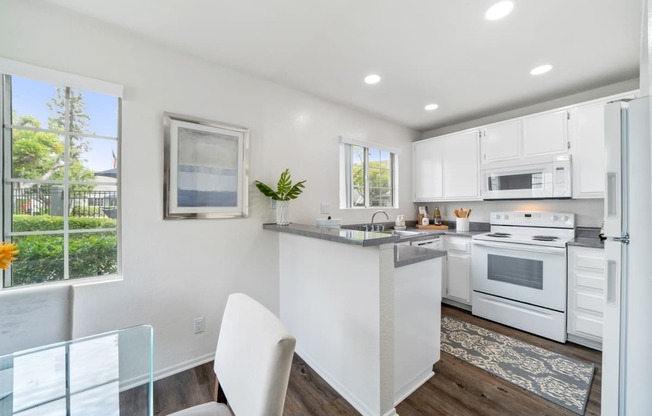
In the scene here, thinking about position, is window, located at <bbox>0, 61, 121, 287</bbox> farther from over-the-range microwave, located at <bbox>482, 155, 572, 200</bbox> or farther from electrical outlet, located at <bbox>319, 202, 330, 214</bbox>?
over-the-range microwave, located at <bbox>482, 155, 572, 200</bbox>

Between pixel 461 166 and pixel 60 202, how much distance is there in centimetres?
402

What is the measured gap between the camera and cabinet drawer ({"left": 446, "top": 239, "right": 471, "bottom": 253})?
307 centimetres

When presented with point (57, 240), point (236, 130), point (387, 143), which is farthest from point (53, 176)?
point (387, 143)

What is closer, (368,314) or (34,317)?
(34,317)

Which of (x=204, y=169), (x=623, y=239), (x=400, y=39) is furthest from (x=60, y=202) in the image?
(x=623, y=239)

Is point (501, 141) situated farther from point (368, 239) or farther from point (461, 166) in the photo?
point (368, 239)

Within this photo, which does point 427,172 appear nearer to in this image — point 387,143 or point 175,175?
point 387,143

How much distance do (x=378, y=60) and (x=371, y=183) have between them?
165cm

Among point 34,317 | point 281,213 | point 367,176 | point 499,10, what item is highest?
point 499,10

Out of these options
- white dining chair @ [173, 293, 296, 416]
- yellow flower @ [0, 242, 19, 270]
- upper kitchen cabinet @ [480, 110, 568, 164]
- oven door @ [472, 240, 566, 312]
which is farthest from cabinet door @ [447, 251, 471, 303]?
yellow flower @ [0, 242, 19, 270]

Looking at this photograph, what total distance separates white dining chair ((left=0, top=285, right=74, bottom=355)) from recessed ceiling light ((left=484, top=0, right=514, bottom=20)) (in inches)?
112

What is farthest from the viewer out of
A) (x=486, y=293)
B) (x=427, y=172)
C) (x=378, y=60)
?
(x=427, y=172)

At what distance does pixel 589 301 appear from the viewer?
7.30 feet

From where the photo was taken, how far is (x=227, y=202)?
85.4 inches
